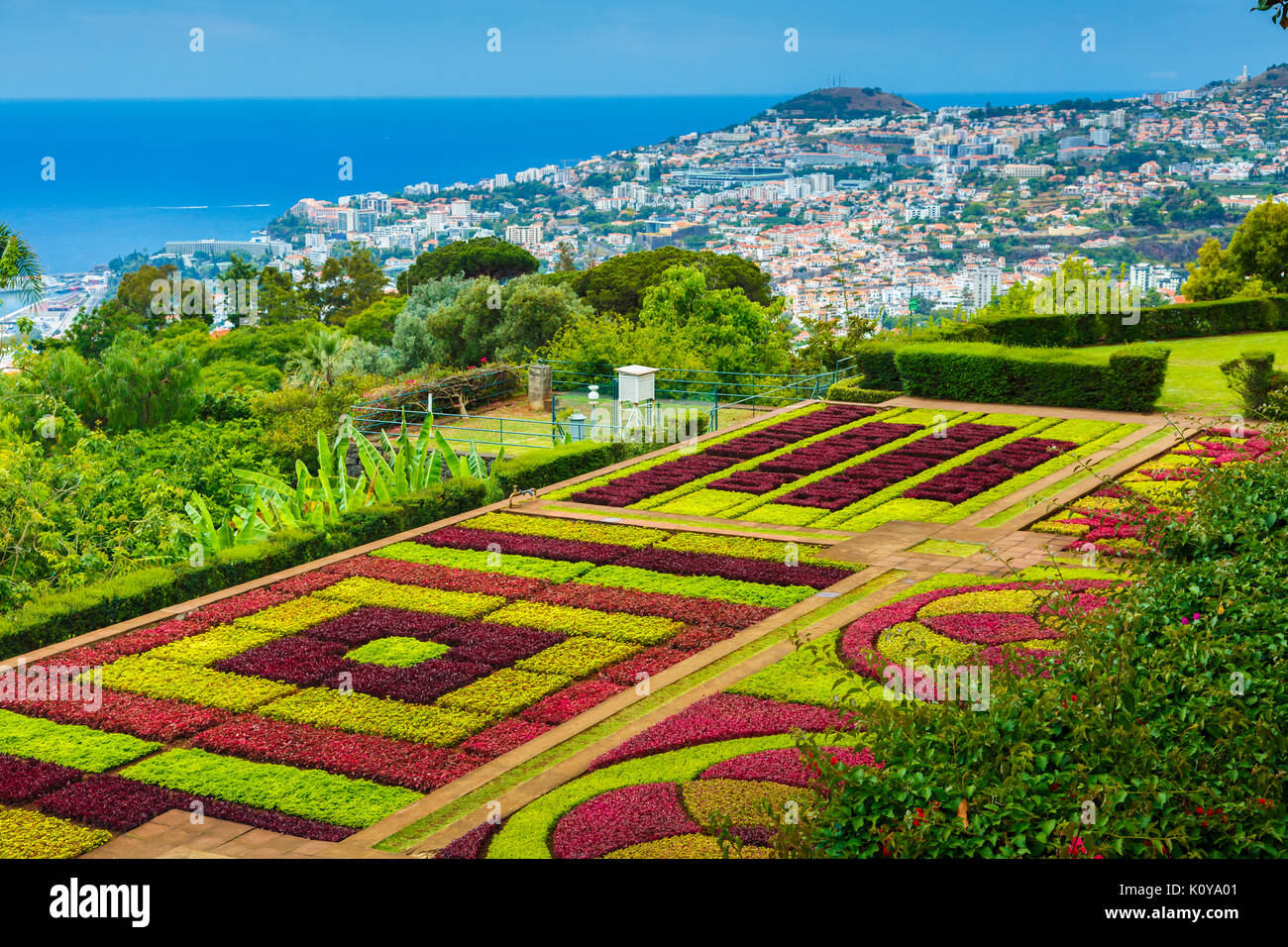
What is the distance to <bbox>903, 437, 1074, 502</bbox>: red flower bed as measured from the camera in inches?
931

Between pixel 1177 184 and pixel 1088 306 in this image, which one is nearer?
pixel 1088 306

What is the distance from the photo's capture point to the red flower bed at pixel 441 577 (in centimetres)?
1850

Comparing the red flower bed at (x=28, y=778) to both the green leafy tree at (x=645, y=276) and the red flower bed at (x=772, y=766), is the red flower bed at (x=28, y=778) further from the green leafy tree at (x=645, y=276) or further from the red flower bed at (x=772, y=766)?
the green leafy tree at (x=645, y=276)

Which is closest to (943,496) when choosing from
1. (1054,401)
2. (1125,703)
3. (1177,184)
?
(1054,401)

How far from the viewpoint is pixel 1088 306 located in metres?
40.0

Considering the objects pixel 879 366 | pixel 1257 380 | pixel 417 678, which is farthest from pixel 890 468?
pixel 417 678

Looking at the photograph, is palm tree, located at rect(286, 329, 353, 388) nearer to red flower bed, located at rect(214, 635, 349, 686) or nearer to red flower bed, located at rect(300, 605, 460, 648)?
red flower bed, located at rect(300, 605, 460, 648)

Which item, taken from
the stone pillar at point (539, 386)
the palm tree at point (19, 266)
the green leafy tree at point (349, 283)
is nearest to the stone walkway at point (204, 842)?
the palm tree at point (19, 266)

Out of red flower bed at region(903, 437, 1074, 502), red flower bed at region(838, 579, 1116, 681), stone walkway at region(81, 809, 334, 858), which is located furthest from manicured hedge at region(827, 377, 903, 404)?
stone walkway at region(81, 809, 334, 858)

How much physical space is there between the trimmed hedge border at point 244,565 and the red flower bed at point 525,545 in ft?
2.94

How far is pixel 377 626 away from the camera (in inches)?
660
